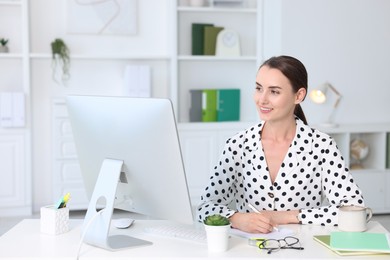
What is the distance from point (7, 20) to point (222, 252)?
3.86 metres

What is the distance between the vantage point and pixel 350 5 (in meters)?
5.25

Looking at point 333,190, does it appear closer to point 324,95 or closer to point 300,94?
point 300,94

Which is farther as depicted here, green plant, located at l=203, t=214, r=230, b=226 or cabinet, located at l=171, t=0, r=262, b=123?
cabinet, located at l=171, t=0, r=262, b=123

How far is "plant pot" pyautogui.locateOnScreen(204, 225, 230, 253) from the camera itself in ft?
6.32

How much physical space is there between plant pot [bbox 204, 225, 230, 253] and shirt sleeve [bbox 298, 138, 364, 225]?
1.62ft

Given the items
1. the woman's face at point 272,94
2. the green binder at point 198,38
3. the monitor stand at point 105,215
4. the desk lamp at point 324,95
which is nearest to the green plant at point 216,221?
the monitor stand at point 105,215

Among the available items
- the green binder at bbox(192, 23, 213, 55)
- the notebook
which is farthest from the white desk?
the green binder at bbox(192, 23, 213, 55)

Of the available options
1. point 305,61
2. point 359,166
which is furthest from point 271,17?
point 359,166

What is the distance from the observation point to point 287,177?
2486 mm

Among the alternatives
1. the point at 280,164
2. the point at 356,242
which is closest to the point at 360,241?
the point at 356,242

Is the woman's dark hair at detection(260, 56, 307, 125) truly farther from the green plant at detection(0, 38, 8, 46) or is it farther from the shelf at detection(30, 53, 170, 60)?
the green plant at detection(0, 38, 8, 46)

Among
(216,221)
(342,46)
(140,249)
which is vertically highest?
(342,46)

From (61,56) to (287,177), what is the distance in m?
3.17

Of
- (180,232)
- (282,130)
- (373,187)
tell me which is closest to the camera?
(180,232)
